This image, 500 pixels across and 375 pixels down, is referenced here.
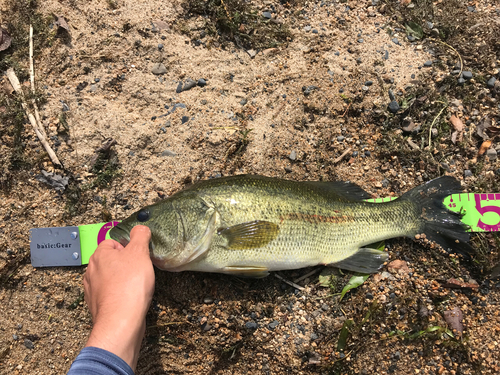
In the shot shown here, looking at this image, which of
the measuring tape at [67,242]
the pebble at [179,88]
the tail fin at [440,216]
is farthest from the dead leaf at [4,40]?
the tail fin at [440,216]

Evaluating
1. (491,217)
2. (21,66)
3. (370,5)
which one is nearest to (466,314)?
(491,217)

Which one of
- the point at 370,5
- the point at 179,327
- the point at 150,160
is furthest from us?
the point at 370,5

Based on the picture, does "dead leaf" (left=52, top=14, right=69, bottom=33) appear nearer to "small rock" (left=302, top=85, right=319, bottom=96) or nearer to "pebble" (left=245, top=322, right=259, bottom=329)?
"small rock" (left=302, top=85, right=319, bottom=96)

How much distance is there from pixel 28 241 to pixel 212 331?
7.49 feet

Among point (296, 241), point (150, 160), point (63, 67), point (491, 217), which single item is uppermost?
point (63, 67)

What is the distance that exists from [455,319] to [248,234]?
245 centimetres

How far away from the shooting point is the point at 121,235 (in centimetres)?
306

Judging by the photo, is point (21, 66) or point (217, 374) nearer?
point (217, 374)

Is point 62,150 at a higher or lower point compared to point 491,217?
higher

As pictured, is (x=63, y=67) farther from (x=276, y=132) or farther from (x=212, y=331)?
(x=212, y=331)

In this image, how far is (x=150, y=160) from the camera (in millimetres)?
3639

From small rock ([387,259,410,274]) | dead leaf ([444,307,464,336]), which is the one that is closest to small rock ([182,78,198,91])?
small rock ([387,259,410,274])

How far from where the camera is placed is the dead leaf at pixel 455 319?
3.39 metres

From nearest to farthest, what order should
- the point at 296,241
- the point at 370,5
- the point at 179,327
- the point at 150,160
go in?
the point at 296,241 < the point at 179,327 < the point at 150,160 < the point at 370,5
